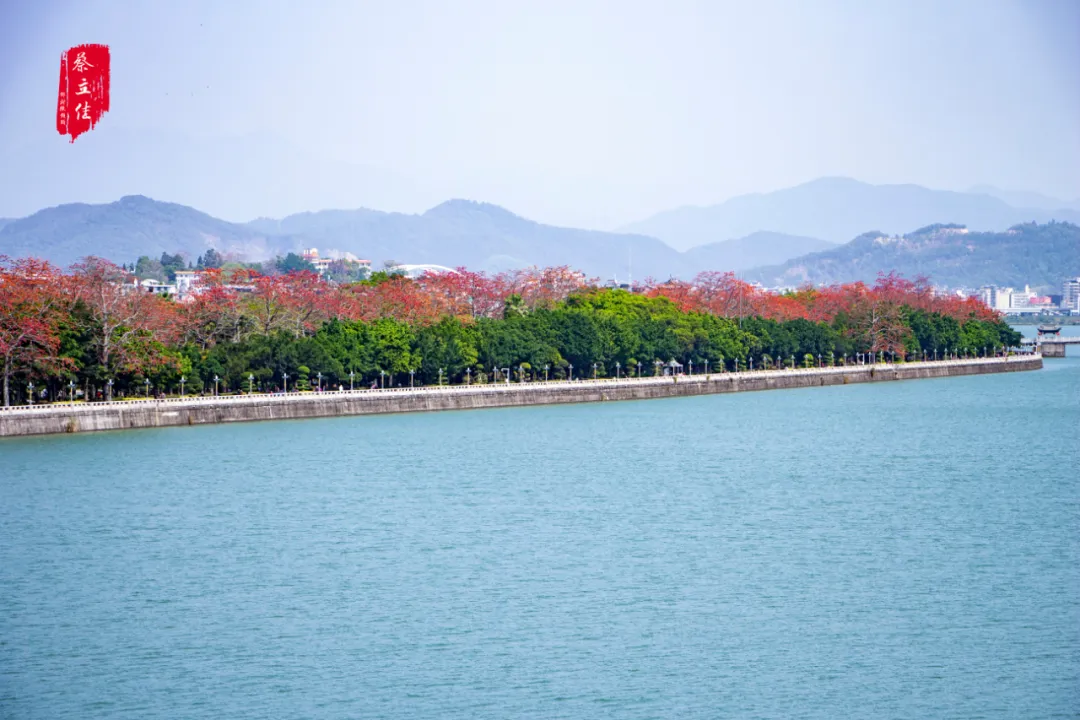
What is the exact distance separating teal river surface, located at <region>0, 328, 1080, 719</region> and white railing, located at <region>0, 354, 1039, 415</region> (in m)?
4.97

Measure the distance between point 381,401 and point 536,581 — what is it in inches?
1362

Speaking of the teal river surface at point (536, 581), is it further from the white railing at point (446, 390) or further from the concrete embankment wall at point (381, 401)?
the white railing at point (446, 390)

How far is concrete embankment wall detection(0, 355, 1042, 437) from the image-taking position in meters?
52.5

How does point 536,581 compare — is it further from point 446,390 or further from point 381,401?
point 446,390

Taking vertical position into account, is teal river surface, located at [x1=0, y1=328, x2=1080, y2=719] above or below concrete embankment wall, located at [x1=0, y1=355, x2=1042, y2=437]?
below

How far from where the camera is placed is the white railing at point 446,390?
53938 mm

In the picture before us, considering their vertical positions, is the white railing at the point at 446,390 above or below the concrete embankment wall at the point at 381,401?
above

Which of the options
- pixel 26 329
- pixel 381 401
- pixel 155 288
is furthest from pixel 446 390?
pixel 155 288

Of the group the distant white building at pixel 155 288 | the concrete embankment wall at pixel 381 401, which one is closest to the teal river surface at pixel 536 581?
the concrete embankment wall at pixel 381 401

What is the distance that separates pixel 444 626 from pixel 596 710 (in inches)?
191

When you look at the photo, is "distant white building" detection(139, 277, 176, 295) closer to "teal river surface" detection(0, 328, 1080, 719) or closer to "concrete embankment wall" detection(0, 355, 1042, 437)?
"concrete embankment wall" detection(0, 355, 1042, 437)

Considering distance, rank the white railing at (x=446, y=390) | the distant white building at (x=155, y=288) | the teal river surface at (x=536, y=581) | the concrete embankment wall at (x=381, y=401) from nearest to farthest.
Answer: the teal river surface at (x=536, y=581), the concrete embankment wall at (x=381, y=401), the white railing at (x=446, y=390), the distant white building at (x=155, y=288)

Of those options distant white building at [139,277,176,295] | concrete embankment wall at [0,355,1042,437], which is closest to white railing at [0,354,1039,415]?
concrete embankment wall at [0,355,1042,437]

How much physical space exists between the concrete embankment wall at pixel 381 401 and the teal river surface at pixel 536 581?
3.78 m
